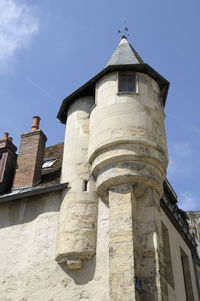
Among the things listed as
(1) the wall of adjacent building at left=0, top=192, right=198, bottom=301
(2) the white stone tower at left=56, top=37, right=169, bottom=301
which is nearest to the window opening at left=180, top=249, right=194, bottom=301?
(1) the wall of adjacent building at left=0, top=192, right=198, bottom=301

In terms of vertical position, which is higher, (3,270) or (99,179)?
(99,179)

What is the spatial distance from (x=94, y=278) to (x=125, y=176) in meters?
2.15

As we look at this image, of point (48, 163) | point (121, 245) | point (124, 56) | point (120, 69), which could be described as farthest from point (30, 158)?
point (121, 245)

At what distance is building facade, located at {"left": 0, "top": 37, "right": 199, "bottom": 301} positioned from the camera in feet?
23.3

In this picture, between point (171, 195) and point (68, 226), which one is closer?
point (68, 226)

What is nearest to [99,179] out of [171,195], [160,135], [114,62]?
[160,135]

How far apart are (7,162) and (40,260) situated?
3.85 meters

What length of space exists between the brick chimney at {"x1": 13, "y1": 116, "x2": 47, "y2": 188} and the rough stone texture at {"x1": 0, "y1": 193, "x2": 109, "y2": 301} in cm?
104

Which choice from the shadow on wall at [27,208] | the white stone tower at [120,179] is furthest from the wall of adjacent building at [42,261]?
the white stone tower at [120,179]

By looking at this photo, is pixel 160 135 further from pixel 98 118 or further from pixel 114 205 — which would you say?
pixel 114 205

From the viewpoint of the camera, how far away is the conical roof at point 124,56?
1006 centimetres

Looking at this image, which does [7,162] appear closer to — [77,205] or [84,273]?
[77,205]

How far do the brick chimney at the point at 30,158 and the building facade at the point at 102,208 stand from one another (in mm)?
36

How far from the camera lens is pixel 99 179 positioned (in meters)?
8.23
